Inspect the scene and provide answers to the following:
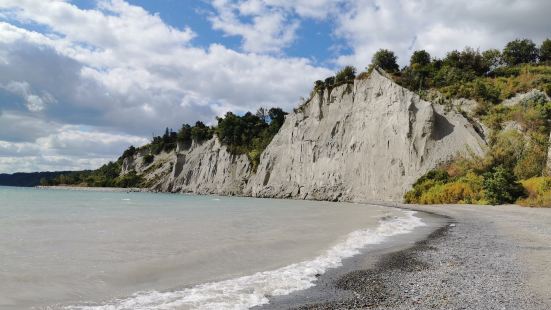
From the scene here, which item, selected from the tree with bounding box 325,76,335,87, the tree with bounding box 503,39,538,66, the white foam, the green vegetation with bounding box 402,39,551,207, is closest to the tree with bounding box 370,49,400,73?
the green vegetation with bounding box 402,39,551,207

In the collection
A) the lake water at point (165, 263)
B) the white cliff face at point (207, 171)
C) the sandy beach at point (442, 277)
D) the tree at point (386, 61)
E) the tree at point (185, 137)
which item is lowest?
the lake water at point (165, 263)

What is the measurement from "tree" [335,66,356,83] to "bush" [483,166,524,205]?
33.8m

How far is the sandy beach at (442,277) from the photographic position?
20.2 ft

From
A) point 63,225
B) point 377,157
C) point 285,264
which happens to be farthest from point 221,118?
point 285,264

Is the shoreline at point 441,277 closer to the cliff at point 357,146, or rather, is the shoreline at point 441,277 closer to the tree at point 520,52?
the cliff at point 357,146

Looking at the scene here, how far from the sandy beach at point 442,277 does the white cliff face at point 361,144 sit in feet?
94.8

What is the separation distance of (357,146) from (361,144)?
662 mm

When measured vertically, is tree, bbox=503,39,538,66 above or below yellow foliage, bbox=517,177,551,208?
above

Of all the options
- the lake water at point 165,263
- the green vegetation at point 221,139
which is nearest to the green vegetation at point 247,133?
the green vegetation at point 221,139

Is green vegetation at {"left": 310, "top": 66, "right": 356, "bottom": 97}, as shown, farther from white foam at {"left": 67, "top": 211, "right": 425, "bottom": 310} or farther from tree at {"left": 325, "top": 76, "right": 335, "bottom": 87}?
white foam at {"left": 67, "top": 211, "right": 425, "bottom": 310}

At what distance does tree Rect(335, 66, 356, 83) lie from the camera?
59.6 metres

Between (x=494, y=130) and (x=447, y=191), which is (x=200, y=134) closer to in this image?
(x=494, y=130)

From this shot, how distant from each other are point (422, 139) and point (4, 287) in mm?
39743

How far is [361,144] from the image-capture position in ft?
161
